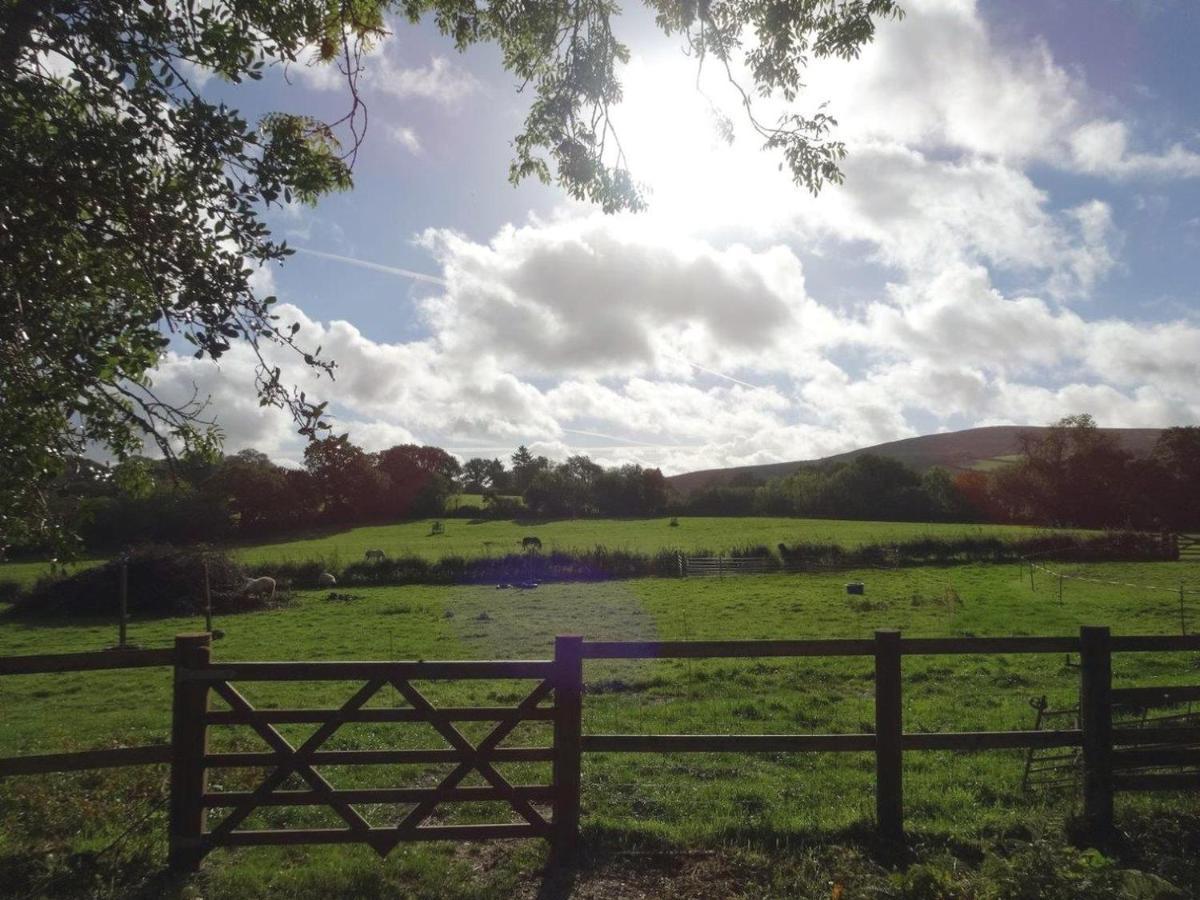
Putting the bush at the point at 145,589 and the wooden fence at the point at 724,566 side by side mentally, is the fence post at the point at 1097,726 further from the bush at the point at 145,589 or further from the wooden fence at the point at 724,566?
the wooden fence at the point at 724,566

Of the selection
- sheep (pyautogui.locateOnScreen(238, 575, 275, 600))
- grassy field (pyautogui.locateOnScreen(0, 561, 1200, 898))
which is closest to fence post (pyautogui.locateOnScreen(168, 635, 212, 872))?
grassy field (pyautogui.locateOnScreen(0, 561, 1200, 898))

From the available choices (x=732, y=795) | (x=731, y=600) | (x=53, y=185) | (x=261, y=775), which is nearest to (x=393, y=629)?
(x=731, y=600)

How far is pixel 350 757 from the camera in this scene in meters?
5.98

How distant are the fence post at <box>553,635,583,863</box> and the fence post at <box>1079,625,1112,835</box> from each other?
13.5 feet

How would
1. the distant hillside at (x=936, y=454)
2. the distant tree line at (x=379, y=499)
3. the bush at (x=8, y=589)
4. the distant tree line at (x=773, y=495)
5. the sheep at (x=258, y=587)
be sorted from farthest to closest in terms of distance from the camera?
the distant hillside at (x=936, y=454) → the distant tree line at (x=773, y=495) → the distant tree line at (x=379, y=499) → the bush at (x=8, y=589) → the sheep at (x=258, y=587)

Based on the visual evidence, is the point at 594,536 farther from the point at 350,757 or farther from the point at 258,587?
the point at 350,757

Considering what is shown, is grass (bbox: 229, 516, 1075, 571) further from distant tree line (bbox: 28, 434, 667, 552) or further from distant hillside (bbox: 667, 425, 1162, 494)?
distant hillside (bbox: 667, 425, 1162, 494)

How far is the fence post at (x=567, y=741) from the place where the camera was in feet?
19.5

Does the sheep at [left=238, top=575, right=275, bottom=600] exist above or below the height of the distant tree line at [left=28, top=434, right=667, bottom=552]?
below

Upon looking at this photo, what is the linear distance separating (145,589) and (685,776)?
35.1 meters

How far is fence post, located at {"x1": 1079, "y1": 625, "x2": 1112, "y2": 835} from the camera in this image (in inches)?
243

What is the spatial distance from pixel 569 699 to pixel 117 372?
4.16 meters

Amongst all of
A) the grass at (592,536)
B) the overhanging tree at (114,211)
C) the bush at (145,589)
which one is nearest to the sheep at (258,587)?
the bush at (145,589)

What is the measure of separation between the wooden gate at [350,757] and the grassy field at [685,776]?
0.24 metres
